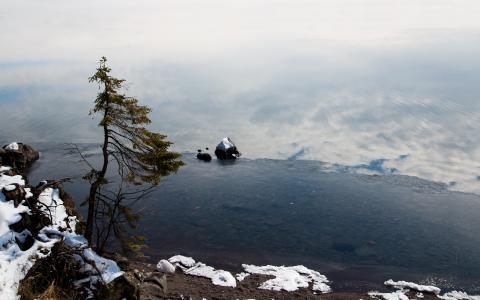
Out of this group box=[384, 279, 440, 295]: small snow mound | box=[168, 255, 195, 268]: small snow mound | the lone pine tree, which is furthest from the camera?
box=[168, 255, 195, 268]: small snow mound

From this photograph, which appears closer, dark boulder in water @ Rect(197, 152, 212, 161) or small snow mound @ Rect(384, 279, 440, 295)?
small snow mound @ Rect(384, 279, 440, 295)

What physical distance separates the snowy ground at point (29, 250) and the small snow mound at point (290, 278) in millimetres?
14036

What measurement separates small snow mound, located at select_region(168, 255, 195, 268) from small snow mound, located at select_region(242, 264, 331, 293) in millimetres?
4448

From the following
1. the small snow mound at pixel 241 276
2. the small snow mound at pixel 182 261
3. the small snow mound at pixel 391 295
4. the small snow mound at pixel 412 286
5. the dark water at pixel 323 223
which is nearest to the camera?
the small snow mound at pixel 391 295

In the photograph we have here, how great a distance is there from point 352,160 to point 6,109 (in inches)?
5188

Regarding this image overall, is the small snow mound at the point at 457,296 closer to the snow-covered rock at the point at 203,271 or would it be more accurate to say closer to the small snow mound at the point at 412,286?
the small snow mound at the point at 412,286

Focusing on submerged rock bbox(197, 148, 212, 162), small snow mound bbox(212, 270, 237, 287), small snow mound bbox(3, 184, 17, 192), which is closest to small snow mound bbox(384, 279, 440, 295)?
small snow mound bbox(212, 270, 237, 287)

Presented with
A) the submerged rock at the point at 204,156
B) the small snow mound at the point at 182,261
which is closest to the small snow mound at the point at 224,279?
the small snow mound at the point at 182,261

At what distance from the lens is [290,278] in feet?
102

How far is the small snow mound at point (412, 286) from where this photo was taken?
3020 cm

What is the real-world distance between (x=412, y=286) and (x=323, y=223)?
13.2 m

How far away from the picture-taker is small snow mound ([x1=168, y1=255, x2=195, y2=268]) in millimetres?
33666

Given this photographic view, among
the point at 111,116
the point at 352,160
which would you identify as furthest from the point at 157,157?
the point at 352,160

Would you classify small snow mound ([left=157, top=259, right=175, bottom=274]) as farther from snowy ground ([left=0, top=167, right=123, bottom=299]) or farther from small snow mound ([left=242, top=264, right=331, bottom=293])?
snowy ground ([left=0, top=167, right=123, bottom=299])
